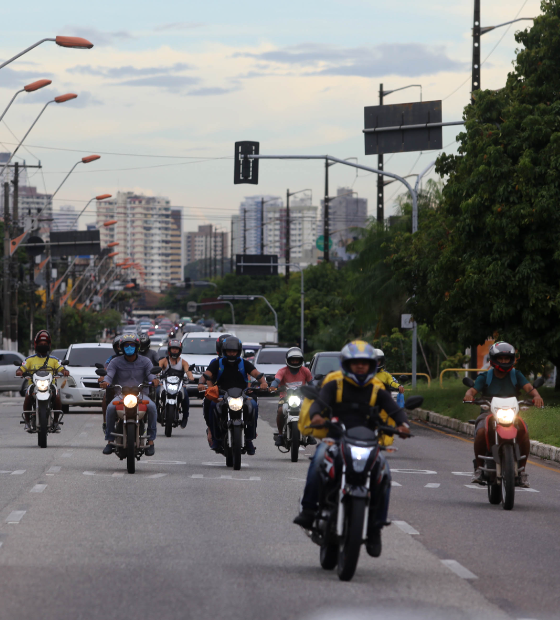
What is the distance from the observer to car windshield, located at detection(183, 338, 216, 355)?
112 ft

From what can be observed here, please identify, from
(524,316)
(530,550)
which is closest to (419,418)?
(524,316)

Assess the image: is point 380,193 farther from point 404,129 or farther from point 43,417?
point 43,417

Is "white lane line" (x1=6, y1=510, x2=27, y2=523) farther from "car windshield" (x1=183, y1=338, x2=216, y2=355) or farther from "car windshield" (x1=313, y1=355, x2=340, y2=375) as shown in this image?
"car windshield" (x1=183, y1=338, x2=216, y2=355)

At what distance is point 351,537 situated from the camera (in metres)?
7.52

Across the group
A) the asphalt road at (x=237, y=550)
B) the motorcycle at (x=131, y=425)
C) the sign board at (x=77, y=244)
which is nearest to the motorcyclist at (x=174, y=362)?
the asphalt road at (x=237, y=550)

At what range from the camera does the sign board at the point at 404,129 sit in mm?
32344

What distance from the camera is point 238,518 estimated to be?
35.6 ft

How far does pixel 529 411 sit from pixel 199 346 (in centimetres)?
1240

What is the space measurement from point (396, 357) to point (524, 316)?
23.2 metres

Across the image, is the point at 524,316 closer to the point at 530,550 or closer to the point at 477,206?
the point at 477,206

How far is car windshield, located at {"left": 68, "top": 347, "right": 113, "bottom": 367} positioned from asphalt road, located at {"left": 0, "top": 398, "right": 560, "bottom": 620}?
14.2 meters

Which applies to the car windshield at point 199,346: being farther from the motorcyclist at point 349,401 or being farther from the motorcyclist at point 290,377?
the motorcyclist at point 349,401

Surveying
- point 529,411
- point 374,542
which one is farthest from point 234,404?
point 529,411

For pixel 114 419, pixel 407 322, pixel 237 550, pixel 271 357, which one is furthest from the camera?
pixel 271 357
